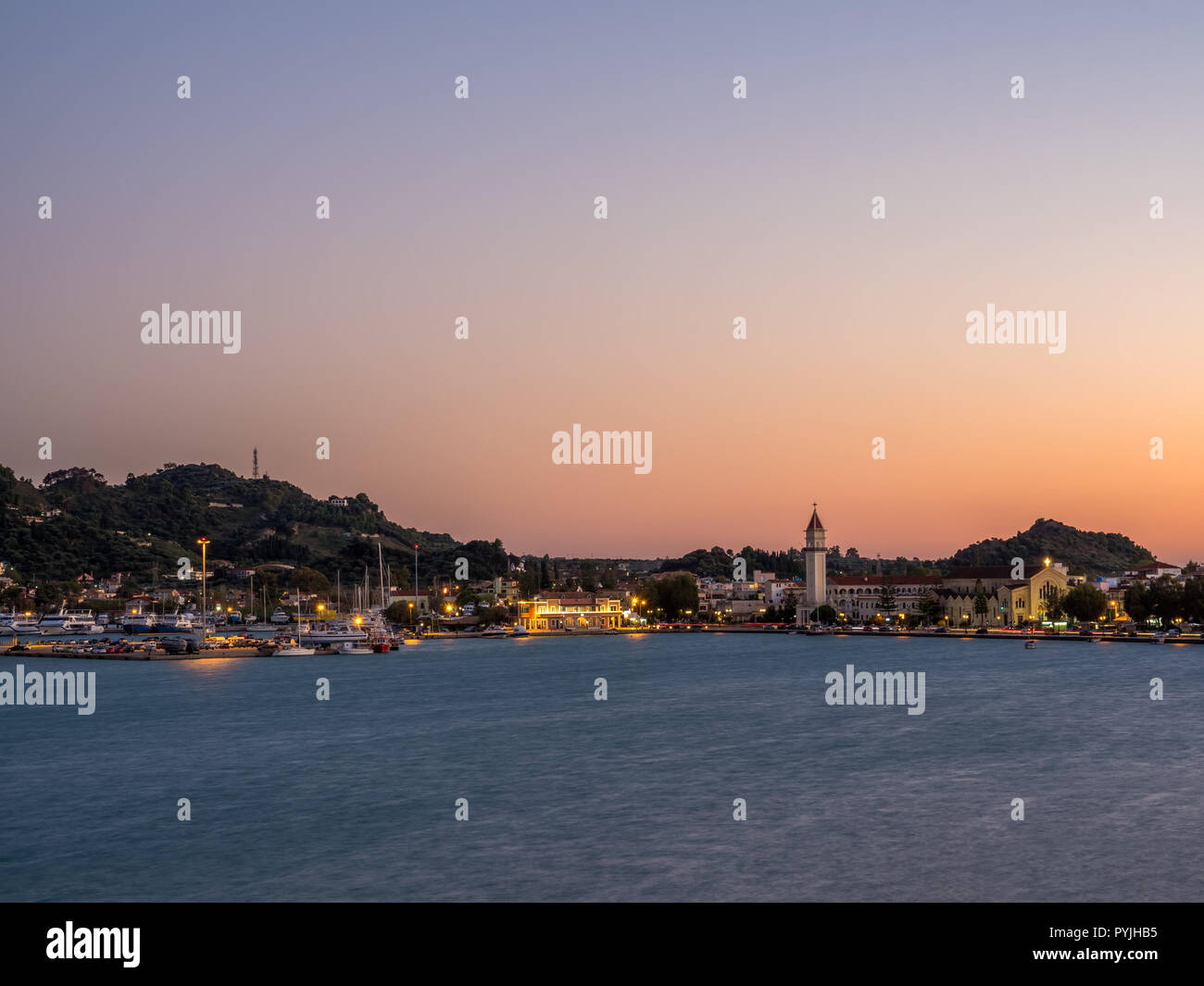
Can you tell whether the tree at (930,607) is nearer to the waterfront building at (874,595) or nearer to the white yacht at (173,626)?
the waterfront building at (874,595)

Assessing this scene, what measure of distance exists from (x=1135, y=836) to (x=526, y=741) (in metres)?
19.9

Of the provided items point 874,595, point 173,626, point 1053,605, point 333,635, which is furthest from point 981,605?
point 173,626

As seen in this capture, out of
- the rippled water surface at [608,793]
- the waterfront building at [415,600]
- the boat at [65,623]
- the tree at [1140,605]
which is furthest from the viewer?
the waterfront building at [415,600]

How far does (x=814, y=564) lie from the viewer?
409ft

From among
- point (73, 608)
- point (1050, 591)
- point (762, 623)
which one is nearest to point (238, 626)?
point (73, 608)

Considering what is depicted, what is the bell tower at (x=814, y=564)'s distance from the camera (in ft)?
406

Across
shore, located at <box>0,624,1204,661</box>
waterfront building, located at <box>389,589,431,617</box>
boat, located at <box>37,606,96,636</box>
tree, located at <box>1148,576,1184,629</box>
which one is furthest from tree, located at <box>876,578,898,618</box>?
boat, located at <box>37,606,96,636</box>

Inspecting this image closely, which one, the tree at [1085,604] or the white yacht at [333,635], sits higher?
the tree at [1085,604]

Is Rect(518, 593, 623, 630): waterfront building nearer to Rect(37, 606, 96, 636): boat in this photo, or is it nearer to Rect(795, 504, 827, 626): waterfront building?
Rect(795, 504, 827, 626): waterfront building

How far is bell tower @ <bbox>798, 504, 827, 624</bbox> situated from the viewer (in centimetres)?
12375

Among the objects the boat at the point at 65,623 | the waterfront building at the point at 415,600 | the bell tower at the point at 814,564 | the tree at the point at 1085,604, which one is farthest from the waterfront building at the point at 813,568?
the boat at the point at 65,623
